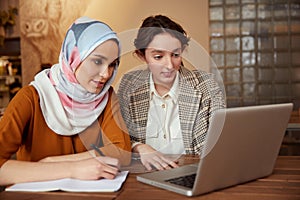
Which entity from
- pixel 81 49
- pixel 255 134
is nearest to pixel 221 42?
pixel 81 49

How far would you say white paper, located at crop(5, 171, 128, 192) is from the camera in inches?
37.9

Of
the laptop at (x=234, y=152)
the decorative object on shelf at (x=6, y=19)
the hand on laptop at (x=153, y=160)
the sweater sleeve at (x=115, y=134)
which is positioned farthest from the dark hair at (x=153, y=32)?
the decorative object on shelf at (x=6, y=19)

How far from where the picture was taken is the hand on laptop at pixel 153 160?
1.18 metres

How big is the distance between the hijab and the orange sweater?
27 millimetres

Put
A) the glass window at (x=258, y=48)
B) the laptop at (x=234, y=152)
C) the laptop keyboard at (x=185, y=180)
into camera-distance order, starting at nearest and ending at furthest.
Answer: the laptop at (x=234, y=152) < the laptop keyboard at (x=185, y=180) < the glass window at (x=258, y=48)

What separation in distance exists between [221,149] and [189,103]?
63cm

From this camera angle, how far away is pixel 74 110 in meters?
1.34

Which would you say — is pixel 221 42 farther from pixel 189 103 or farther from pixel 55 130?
pixel 55 130

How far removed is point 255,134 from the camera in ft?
3.11

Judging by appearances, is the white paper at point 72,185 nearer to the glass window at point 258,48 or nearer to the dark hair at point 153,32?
the dark hair at point 153,32

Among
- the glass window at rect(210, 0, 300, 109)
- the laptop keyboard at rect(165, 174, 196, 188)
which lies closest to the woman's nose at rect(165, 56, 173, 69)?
the laptop keyboard at rect(165, 174, 196, 188)

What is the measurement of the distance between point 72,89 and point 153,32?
34cm

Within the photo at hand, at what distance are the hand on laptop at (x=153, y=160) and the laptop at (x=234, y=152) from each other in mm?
76

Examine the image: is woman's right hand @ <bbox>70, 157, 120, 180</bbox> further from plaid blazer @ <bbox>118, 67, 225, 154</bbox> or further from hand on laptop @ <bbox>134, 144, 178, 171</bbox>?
plaid blazer @ <bbox>118, 67, 225, 154</bbox>
